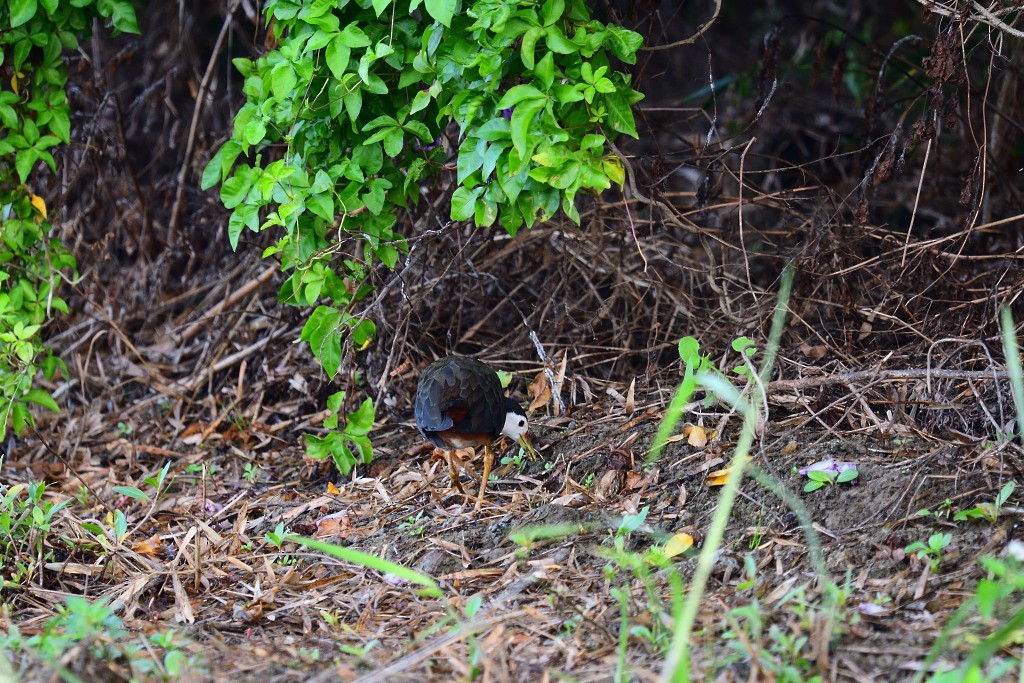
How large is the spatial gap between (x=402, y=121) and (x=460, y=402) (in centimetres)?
90

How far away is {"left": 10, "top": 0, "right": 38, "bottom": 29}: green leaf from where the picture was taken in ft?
9.53

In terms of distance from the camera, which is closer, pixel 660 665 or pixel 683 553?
pixel 660 665

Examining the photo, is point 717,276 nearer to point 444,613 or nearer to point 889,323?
point 889,323

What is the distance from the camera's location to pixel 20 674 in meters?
1.83

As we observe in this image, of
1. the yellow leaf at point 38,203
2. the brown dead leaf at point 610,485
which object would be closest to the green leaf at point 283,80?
the yellow leaf at point 38,203

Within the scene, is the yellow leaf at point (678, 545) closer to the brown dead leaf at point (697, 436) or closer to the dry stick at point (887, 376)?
the brown dead leaf at point (697, 436)

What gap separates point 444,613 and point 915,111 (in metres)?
3.56

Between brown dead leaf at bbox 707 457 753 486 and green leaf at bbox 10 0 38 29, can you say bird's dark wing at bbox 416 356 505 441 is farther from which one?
green leaf at bbox 10 0 38 29

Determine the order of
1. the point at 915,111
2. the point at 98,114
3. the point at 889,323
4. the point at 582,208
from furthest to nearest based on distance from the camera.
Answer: the point at 915,111 → the point at 98,114 → the point at 582,208 → the point at 889,323

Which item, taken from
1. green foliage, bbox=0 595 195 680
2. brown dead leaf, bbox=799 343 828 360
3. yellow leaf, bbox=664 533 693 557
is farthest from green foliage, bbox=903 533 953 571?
green foliage, bbox=0 595 195 680

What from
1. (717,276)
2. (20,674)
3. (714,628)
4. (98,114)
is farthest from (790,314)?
(98,114)

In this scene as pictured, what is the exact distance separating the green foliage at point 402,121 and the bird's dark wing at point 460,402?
35cm

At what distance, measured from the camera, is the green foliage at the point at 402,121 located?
246cm

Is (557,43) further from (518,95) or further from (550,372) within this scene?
(550,372)
